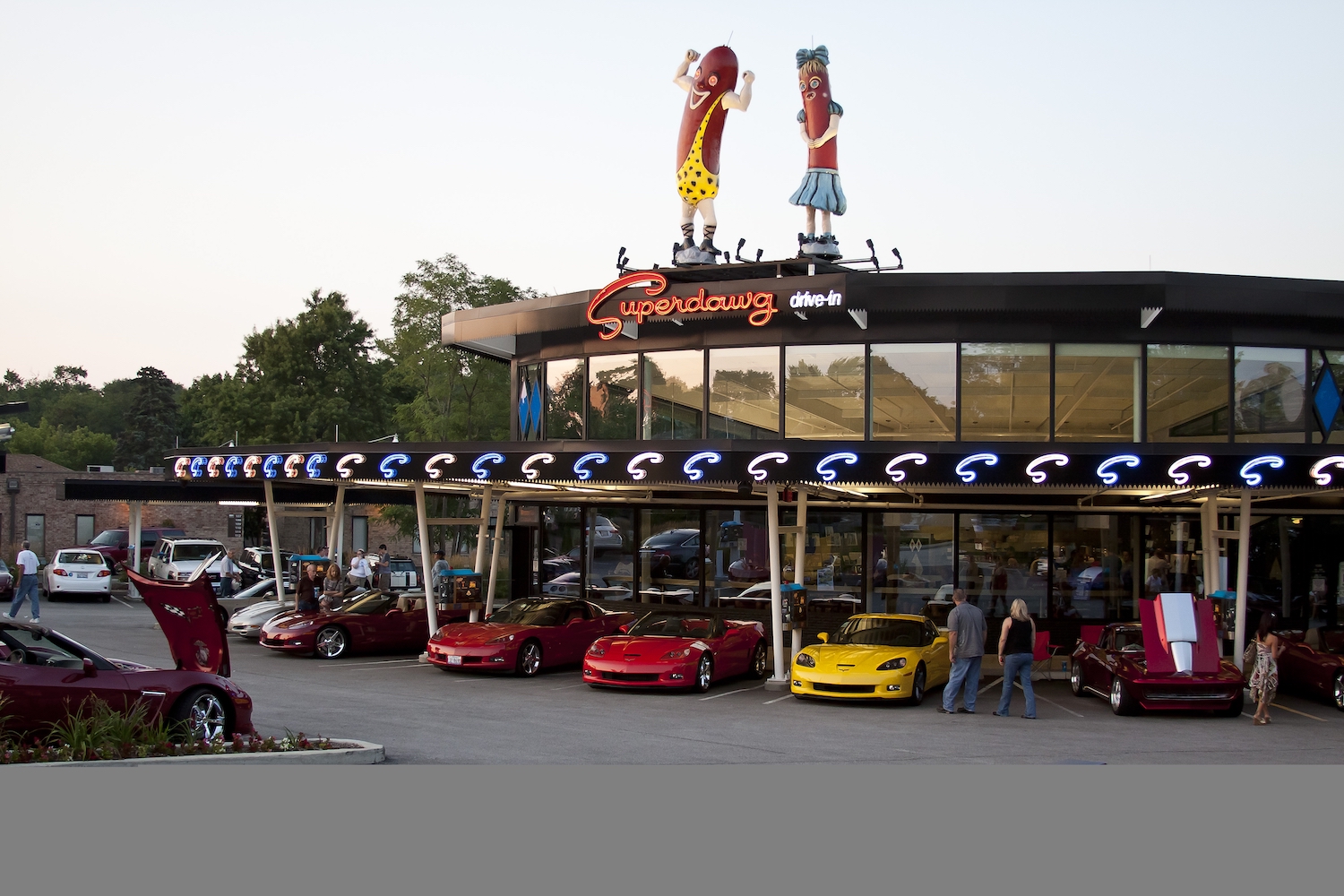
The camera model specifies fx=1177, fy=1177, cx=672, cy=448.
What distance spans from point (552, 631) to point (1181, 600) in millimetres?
9949

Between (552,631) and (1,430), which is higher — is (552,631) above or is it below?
below

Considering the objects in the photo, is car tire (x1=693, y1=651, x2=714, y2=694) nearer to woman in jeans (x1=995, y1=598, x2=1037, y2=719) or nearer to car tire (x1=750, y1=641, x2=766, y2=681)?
car tire (x1=750, y1=641, x2=766, y2=681)

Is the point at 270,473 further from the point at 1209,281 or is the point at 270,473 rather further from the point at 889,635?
the point at 1209,281

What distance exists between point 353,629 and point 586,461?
665cm

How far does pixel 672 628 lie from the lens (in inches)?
749

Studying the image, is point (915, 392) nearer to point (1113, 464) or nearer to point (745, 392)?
point (745, 392)

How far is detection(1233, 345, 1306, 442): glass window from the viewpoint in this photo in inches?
842

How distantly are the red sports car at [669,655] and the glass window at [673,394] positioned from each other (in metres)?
4.96

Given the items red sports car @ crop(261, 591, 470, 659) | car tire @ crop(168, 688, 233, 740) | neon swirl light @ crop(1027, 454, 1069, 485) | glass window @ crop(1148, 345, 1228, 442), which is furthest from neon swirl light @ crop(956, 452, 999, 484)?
red sports car @ crop(261, 591, 470, 659)

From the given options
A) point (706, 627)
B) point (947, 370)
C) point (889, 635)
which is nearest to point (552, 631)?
point (706, 627)

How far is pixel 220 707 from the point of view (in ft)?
37.6

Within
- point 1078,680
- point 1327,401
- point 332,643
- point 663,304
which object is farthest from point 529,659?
point 1327,401

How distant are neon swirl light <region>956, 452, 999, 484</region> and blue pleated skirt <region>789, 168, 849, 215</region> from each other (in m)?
8.62

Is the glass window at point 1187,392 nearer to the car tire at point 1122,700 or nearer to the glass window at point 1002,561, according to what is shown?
the glass window at point 1002,561
